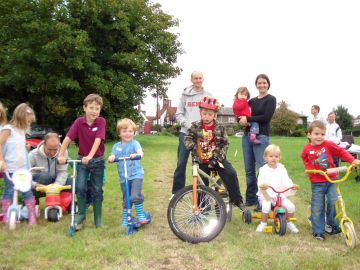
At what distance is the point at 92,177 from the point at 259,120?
2802mm

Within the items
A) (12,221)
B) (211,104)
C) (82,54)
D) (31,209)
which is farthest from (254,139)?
(82,54)

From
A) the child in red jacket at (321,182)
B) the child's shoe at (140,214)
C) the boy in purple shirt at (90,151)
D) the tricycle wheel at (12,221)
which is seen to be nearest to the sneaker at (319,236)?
the child in red jacket at (321,182)

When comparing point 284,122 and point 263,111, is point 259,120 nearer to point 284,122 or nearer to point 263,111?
point 263,111

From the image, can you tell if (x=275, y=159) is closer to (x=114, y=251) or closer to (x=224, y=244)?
(x=224, y=244)

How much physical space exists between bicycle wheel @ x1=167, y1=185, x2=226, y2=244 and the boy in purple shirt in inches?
50.5

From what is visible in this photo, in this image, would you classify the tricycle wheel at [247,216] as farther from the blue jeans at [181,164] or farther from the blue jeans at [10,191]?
the blue jeans at [10,191]

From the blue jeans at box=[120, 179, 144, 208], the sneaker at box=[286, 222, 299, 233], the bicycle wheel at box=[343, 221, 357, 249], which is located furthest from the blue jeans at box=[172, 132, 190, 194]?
the bicycle wheel at box=[343, 221, 357, 249]

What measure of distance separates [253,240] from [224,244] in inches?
16.9

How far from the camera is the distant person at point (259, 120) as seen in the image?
6539 mm

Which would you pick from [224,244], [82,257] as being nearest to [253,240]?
[224,244]

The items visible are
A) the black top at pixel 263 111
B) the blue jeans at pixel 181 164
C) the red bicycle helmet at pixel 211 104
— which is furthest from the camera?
the black top at pixel 263 111

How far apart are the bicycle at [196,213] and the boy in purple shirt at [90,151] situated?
1.27 metres

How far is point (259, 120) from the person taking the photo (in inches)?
257

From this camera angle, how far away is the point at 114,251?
4531 mm
